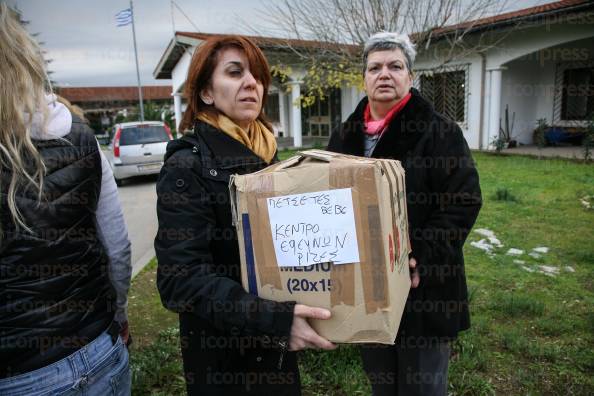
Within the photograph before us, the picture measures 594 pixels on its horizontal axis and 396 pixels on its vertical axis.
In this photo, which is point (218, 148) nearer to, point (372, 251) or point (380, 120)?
point (372, 251)

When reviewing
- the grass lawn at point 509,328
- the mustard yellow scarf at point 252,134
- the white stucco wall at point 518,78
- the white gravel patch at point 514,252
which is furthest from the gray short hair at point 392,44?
the white stucco wall at point 518,78

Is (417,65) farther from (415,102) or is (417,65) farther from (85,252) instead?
(85,252)

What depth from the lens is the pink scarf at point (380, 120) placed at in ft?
6.11

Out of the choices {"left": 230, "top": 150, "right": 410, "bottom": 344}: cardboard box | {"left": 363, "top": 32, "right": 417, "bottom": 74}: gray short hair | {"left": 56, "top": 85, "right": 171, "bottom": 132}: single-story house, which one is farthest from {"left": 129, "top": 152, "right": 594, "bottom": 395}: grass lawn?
{"left": 56, "top": 85, "right": 171, "bottom": 132}: single-story house

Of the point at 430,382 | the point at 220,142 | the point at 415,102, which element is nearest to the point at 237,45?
the point at 220,142

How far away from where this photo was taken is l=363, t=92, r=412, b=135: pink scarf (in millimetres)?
1862

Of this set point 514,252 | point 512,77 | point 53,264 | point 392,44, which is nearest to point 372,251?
point 53,264

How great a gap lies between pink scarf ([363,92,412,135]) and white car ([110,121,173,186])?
9.27m

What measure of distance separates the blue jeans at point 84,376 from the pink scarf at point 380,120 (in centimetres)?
132

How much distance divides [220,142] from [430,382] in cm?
130

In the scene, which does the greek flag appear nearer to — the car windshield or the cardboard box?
the car windshield

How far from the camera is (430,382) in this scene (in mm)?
1811

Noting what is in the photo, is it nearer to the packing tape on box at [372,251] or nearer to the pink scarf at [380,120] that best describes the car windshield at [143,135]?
the pink scarf at [380,120]

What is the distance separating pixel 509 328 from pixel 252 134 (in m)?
2.59
